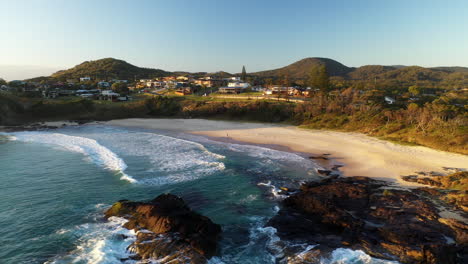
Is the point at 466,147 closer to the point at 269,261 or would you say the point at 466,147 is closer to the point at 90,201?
the point at 269,261

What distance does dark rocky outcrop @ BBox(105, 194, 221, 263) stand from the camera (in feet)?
33.8

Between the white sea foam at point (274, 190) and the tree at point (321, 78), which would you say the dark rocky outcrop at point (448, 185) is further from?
the tree at point (321, 78)

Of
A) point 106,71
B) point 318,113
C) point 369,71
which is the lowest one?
point 318,113

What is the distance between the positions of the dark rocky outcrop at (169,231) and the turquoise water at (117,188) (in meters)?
0.55

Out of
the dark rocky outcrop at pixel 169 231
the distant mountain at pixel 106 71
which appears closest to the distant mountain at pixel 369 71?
the distant mountain at pixel 106 71

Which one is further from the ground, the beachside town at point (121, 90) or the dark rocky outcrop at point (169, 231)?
the beachside town at point (121, 90)

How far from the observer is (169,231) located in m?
11.6

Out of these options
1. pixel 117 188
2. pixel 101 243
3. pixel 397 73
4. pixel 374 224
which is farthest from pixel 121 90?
pixel 397 73

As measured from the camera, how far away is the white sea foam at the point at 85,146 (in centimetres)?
2210

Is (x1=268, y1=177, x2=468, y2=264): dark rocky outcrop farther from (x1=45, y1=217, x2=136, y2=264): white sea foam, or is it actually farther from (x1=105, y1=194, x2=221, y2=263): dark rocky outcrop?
(x1=45, y1=217, x2=136, y2=264): white sea foam

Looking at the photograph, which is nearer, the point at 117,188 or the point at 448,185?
the point at 448,185

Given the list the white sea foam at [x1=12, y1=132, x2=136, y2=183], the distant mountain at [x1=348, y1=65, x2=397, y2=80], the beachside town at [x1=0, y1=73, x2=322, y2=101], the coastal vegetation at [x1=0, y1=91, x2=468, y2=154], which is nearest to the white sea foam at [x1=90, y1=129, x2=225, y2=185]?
the white sea foam at [x1=12, y1=132, x2=136, y2=183]

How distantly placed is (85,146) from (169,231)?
72.7ft

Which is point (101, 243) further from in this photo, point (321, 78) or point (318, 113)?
point (321, 78)
